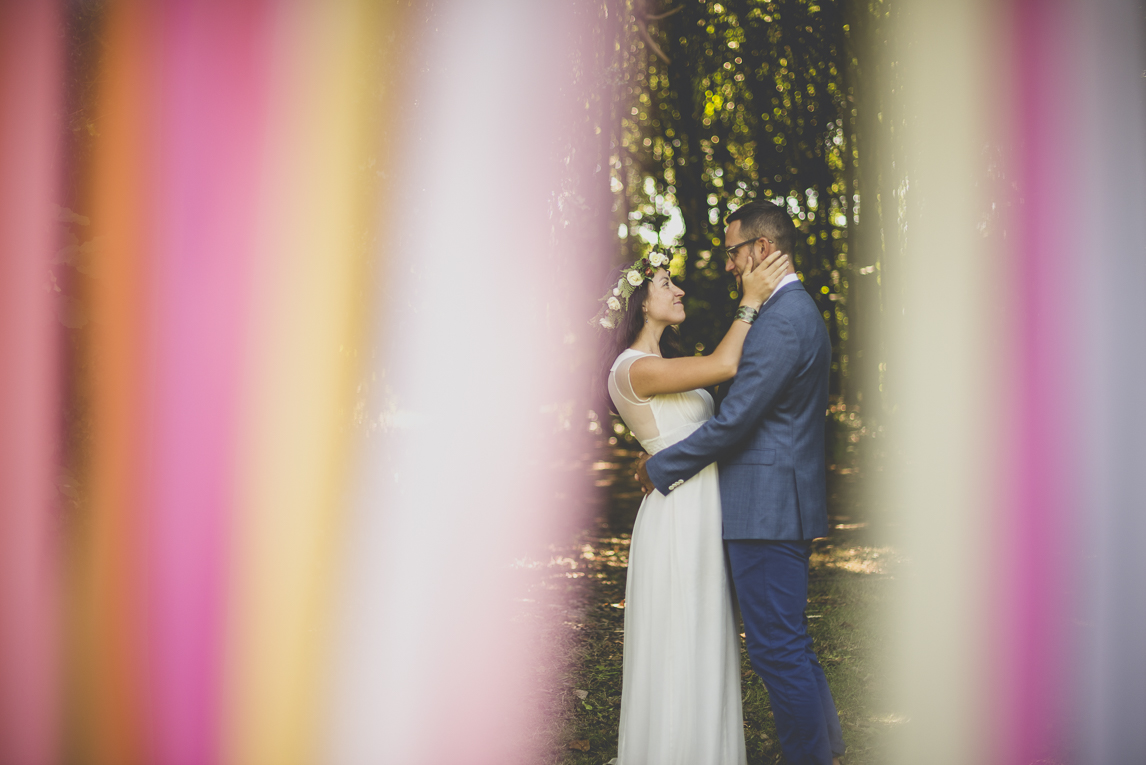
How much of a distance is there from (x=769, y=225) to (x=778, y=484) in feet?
2.21

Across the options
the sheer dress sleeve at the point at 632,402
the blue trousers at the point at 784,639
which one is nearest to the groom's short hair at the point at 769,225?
the sheer dress sleeve at the point at 632,402

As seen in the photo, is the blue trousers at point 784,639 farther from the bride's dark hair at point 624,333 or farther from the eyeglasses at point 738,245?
the eyeglasses at point 738,245

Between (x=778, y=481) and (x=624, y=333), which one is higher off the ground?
(x=624, y=333)

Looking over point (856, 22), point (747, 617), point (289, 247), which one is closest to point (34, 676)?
point (289, 247)

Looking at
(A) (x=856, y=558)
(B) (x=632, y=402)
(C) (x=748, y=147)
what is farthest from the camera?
(C) (x=748, y=147)

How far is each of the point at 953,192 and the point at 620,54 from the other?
2097 mm

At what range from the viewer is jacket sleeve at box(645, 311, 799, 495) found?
216 centimetres

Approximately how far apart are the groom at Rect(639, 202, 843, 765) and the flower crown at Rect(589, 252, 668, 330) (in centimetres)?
37

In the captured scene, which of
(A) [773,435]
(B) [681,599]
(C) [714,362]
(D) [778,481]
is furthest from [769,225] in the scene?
(B) [681,599]

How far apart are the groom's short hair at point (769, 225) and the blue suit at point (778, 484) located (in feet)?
0.53

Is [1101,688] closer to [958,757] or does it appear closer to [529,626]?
[958,757]

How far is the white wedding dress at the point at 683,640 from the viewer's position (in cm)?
228

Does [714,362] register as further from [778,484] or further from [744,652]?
[744,652]

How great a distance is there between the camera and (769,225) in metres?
2.34
